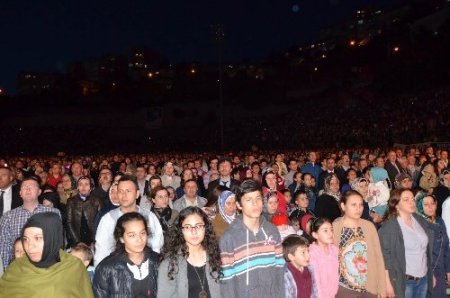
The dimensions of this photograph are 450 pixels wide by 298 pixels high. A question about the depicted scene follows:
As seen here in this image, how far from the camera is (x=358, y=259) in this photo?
4.84 m

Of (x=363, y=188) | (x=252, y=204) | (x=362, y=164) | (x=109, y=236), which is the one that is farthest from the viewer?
(x=362, y=164)

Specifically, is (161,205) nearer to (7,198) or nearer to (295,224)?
(295,224)

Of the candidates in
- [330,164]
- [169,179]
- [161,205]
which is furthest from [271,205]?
[330,164]

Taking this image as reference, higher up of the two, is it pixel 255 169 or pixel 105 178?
pixel 255 169

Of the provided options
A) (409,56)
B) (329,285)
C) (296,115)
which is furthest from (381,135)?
(329,285)

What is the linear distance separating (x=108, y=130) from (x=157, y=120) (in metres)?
6.63

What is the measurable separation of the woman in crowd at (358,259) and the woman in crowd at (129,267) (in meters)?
1.90

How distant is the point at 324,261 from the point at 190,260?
4.65ft

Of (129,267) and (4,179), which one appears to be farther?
(4,179)

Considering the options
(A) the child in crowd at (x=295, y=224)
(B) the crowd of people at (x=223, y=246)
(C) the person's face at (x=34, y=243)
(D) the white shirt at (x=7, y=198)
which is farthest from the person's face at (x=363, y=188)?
(C) the person's face at (x=34, y=243)

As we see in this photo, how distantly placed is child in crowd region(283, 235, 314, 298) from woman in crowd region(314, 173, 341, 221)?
2.18m

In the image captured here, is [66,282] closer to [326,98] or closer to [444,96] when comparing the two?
[444,96]

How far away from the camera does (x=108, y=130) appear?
52031mm

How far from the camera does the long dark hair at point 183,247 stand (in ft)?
12.7
